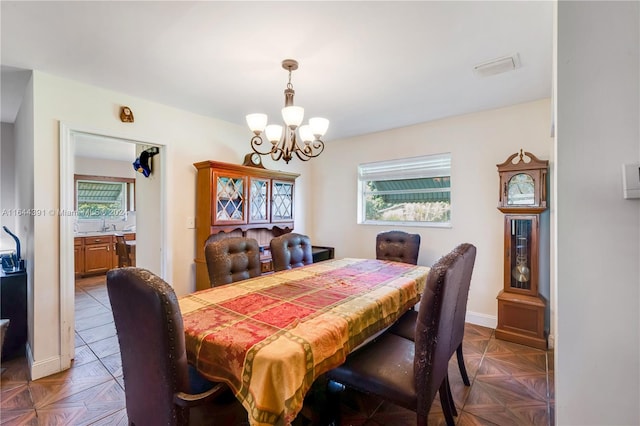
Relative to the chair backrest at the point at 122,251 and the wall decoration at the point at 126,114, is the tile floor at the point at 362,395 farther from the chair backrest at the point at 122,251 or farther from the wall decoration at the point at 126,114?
the chair backrest at the point at 122,251

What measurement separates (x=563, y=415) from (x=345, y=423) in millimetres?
1160

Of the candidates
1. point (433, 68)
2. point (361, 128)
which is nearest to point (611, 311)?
point (433, 68)

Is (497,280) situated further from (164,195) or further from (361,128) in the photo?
(164,195)

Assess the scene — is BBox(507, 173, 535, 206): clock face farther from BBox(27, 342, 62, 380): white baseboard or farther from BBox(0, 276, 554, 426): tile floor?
BBox(27, 342, 62, 380): white baseboard

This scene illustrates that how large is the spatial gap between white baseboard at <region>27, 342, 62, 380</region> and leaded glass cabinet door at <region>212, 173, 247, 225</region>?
5.51 ft

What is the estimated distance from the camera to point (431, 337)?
132 cm

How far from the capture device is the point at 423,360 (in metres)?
1.34

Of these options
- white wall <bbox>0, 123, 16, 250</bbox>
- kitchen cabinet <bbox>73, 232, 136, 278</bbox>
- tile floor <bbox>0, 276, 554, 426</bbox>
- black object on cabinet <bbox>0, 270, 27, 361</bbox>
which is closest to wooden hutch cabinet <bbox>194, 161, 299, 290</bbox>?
tile floor <bbox>0, 276, 554, 426</bbox>

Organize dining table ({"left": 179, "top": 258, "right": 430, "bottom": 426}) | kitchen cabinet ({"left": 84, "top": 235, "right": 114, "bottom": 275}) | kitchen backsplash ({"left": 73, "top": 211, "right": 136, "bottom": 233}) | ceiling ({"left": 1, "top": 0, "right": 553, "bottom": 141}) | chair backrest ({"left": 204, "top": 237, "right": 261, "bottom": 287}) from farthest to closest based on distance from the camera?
kitchen backsplash ({"left": 73, "top": 211, "right": 136, "bottom": 233}), kitchen cabinet ({"left": 84, "top": 235, "right": 114, "bottom": 275}), chair backrest ({"left": 204, "top": 237, "right": 261, "bottom": 287}), ceiling ({"left": 1, "top": 0, "right": 553, "bottom": 141}), dining table ({"left": 179, "top": 258, "right": 430, "bottom": 426})

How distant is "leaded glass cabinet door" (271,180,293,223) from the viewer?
3818 mm

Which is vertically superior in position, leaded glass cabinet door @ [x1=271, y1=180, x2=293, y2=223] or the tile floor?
leaded glass cabinet door @ [x1=271, y1=180, x2=293, y2=223]

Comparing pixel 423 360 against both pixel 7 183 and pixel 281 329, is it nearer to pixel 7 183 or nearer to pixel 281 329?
pixel 281 329

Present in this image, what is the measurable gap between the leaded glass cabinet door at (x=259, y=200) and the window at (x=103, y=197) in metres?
4.43

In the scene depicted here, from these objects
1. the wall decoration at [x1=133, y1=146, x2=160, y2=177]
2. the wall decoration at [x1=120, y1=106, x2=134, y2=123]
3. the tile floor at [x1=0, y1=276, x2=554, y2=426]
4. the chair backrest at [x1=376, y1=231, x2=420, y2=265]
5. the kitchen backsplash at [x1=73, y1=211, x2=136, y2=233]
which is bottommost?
the tile floor at [x1=0, y1=276, x2=554, y2=426]
